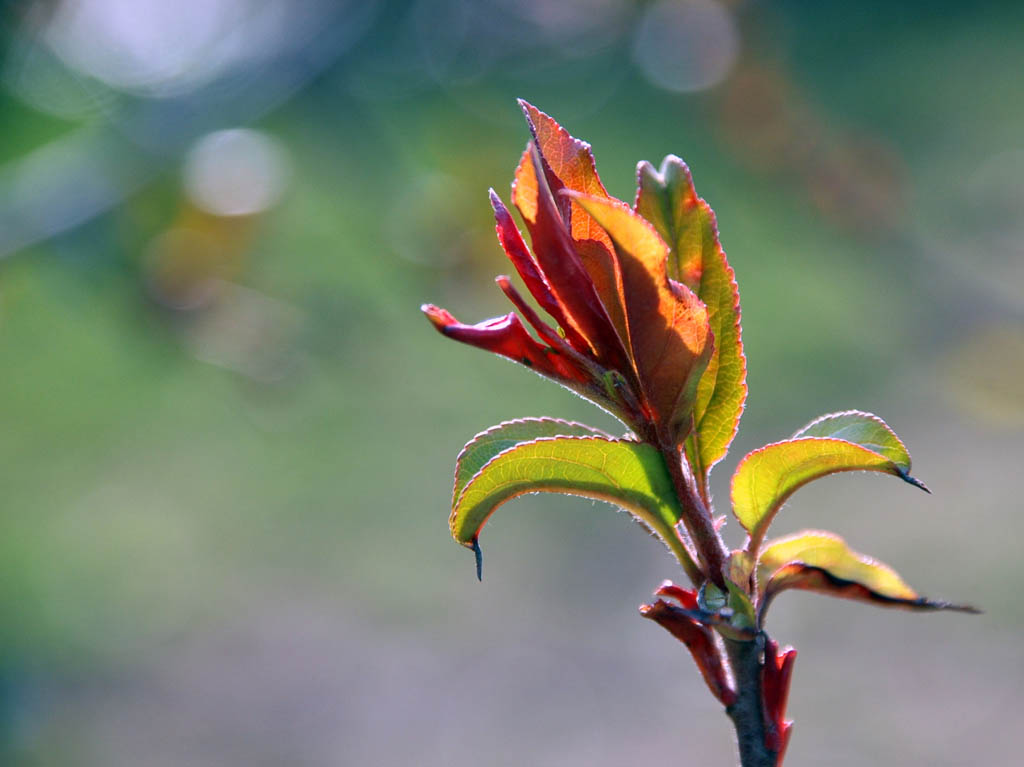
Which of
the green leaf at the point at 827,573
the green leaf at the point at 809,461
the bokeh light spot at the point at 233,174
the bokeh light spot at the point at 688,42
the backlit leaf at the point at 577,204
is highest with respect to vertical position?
the bokeh light spot at the point at 688,42

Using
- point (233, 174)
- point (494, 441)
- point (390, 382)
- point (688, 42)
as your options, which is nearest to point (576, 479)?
point (494, 441)

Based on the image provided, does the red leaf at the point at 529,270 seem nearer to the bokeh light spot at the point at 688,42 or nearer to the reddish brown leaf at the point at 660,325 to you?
the reddish brown leaf at the point at 660,325

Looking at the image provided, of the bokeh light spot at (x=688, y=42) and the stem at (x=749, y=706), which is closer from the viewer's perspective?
the stem at (x=749, y=706)

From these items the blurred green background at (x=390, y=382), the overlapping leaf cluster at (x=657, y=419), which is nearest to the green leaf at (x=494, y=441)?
the overlapping leaf cluster at (x=657, y=419)

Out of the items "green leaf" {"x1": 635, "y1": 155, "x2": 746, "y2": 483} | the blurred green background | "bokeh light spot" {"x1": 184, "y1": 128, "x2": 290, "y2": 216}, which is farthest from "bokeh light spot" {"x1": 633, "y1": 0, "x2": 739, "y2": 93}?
"green leaf" {"x1": 635, "y1": 155, "x2": 746, "y2": 483}

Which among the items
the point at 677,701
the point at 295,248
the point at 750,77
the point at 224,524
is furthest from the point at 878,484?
the point at 295,248

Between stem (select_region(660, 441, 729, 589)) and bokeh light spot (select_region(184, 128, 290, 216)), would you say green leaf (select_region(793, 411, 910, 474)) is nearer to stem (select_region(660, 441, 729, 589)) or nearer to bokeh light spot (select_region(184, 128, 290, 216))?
stem (select_region(660, 441, 729, 589))

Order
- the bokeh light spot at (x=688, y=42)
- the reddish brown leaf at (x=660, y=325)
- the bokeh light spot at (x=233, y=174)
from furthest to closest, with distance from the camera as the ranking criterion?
the bokeh light spot at (x=688, y=42) < the bokeh light spot at (x=233, y=174) < the reddish brown leaf at (x=660, y=325)

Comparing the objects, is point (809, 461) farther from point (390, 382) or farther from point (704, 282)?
point (390, 382)
